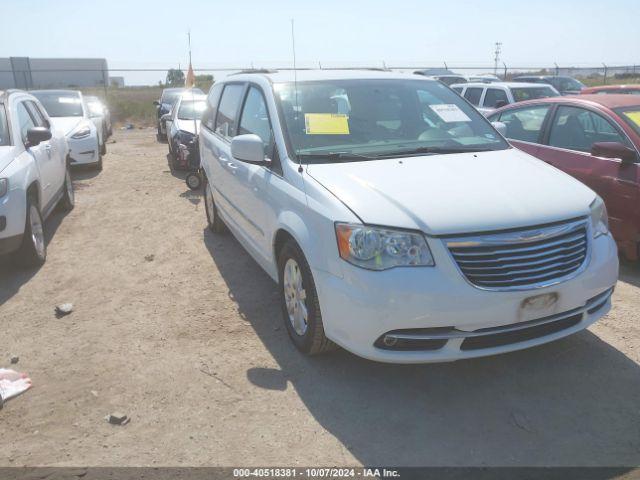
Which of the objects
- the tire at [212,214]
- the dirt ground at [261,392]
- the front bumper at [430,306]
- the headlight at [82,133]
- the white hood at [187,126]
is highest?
the white hood at [187,126]

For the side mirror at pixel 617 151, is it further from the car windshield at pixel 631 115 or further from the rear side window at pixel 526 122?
the rear side window at pixel 526 122

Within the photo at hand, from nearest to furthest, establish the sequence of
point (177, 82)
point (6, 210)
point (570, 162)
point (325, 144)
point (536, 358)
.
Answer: point (536, 358), point (325, 144), point (6, 210), point (570, 162), point (177, 82)

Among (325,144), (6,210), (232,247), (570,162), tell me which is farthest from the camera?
(232,247)

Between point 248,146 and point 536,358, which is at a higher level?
point 248,146

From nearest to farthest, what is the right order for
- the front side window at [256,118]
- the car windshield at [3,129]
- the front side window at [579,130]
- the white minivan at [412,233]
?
the white minivan at [412,233] < the front side window at [256,118] < the front side window at [579,130] < the car windshield at [3,129]

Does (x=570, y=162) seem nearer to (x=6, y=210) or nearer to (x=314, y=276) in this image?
(x=314, y=276)

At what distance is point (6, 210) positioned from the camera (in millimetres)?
4926

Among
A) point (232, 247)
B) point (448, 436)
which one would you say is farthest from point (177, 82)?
point (448, 436)

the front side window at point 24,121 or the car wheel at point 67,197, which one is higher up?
the front side window at point 24,121

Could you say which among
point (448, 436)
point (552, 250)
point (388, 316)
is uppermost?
point (552, 250)

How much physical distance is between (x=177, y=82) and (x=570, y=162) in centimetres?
2402

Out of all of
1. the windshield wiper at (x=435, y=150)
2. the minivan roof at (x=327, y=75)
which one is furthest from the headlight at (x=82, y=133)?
the windshield wiper at (x=435, y=150)

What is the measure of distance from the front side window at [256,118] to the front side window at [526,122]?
3226 mm

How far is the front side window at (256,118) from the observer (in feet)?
13.6
